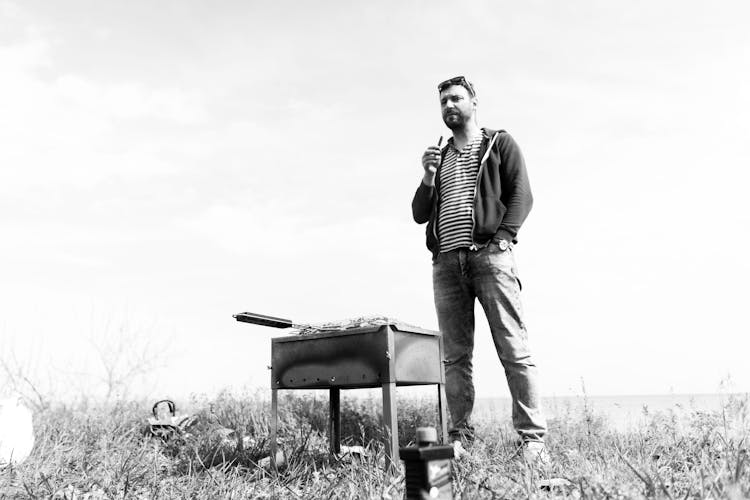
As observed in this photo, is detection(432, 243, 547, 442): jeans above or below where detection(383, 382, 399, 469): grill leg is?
above

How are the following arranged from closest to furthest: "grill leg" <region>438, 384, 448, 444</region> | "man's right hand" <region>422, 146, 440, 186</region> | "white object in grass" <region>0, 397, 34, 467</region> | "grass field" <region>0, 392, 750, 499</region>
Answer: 1. "grass field" <region>0, 392, 750, 499</region>
2. "grill leg" <region>438, 384, 448, 444</region>
3. "white object in grass" <region>0, 397, 34, 467</region>
4. "man's right hand" <region>422, 146, 440, 186</region>

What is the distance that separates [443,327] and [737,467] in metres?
2.38

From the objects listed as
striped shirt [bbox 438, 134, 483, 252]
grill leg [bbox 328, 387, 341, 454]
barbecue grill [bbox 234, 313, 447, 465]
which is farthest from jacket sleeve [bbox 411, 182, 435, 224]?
grill leg [bbox 328, 387, 341, 454]

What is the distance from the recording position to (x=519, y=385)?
4.39 m

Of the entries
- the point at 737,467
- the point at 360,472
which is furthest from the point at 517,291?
the point at 737,467

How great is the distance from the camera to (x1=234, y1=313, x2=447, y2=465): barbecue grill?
382cm

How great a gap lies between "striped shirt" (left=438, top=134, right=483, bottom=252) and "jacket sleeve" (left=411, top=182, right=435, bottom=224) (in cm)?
11

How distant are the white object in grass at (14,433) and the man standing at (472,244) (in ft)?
10.1

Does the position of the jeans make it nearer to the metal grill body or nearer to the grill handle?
the metal grill body

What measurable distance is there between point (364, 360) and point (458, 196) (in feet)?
4.99

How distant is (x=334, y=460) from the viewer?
14.8 ft

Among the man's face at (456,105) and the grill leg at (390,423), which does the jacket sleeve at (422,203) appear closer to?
the man's face at (456,105)

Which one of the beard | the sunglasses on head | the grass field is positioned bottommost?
the grass field

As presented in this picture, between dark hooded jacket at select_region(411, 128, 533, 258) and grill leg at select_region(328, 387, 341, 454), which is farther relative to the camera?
grill leg at select_region(328, 387, 341, 454)
